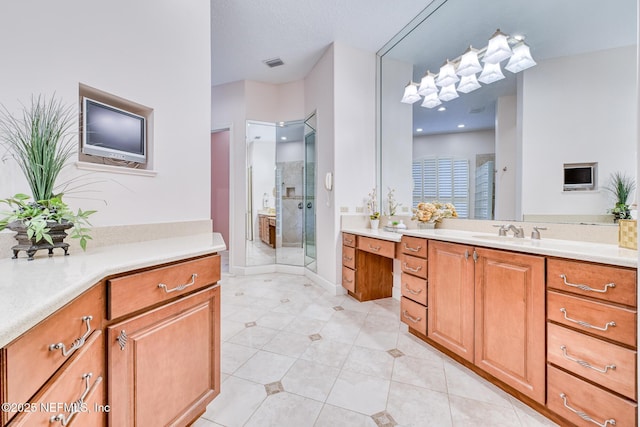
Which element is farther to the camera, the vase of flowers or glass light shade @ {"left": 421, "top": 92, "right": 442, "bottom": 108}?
glass light shade @ {"left": 421, "top": 92, "right": 442, "bottom": 108}

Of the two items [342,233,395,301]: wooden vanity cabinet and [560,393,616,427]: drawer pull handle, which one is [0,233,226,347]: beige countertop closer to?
[560,393,616,427]: drawer pull handle

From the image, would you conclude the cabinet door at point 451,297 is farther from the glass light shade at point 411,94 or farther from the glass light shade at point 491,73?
the glass light shade at point 411,94

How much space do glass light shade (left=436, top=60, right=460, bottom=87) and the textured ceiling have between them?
66 centimetres

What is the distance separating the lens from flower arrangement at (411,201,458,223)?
8.03ft

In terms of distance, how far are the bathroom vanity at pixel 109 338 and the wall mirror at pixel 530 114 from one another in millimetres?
2174

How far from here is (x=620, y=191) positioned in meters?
1.53

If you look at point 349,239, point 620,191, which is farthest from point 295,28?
point 620,191

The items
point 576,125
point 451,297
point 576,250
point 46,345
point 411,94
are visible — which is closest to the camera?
point 46,345

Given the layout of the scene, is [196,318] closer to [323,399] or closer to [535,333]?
[323,399]

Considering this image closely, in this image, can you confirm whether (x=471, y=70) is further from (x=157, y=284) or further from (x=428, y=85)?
(x=157, y=284)

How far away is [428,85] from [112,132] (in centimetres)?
273

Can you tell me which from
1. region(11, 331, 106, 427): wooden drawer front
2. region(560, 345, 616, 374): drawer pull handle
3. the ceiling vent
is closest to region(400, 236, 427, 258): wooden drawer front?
region(560, 345, 616, 374): drawer pull handle

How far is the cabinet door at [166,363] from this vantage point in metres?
0.89

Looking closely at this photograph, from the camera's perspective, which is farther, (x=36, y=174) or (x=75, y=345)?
(x=36, y=174)
